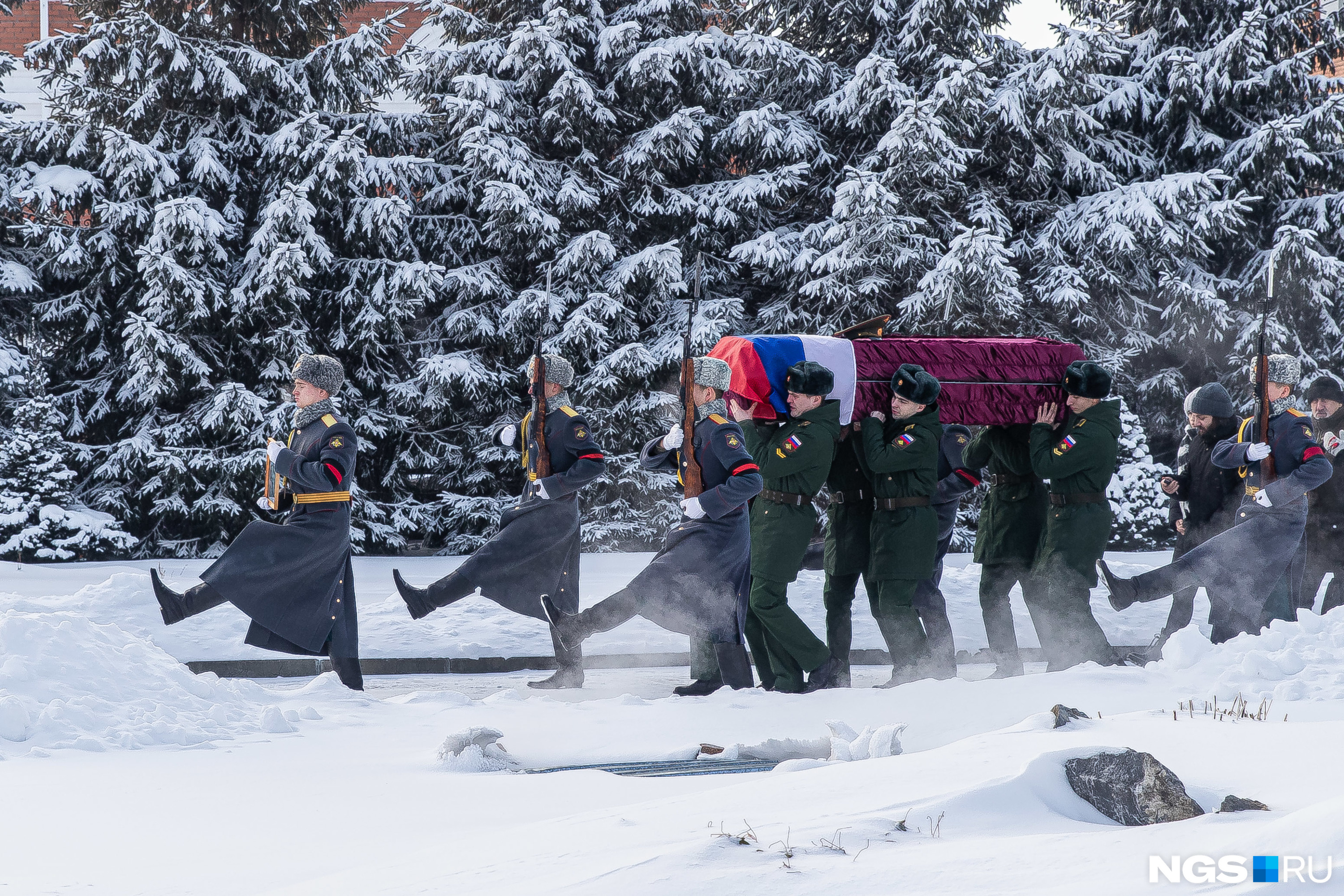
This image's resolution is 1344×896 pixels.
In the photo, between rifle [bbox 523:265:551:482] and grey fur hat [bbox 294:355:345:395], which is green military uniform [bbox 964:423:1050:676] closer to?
rifle [bbox 523:265:551:482]

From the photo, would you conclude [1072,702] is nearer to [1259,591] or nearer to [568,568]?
[1259,591]

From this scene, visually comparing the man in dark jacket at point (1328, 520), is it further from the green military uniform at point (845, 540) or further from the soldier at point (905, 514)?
the green military uniform at point (845, 540)

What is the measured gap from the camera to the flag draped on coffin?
718 centimetres

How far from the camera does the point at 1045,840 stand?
3123 millimetres

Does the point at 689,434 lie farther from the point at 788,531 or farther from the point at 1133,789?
the point at 1133,789

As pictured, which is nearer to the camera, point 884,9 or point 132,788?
point 132,788

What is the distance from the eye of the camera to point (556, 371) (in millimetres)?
7652

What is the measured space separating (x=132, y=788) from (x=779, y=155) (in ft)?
44.6

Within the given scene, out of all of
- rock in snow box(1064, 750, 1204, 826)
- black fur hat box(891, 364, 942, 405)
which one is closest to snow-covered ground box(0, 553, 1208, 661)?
black fur hat box(891, 364, 942, 405)

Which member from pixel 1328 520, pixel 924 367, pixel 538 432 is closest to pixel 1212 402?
pixel 1328 520

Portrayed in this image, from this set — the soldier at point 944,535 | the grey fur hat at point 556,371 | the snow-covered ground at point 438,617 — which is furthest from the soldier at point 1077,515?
the grey fur hat at point 556,371

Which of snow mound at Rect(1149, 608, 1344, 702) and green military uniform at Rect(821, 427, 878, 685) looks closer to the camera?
snow mound at Rect(1149, 608, 1344, 702)

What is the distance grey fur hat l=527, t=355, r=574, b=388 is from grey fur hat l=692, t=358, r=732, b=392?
1139 millimetres

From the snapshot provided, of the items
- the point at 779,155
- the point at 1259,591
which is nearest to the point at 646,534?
the point at 779,155
